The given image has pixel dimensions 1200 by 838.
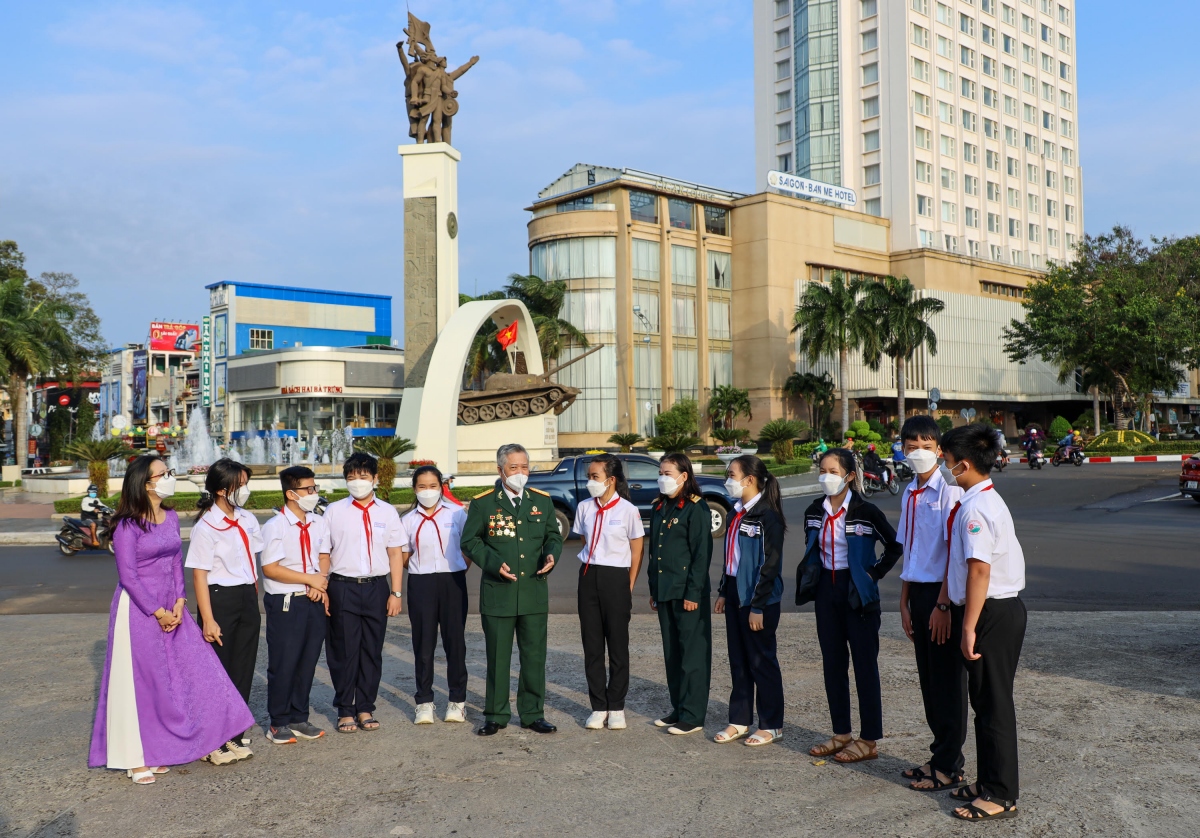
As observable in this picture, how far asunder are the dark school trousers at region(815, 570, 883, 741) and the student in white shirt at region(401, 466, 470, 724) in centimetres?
240

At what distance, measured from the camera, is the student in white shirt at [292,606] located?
6051 millimetres

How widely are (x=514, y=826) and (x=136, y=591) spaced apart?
250 centimetres

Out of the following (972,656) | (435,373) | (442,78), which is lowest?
(972,656)

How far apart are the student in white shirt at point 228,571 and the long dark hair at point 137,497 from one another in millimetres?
316

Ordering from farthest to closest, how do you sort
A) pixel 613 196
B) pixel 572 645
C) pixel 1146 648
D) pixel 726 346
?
pixel 726 346 → pixel 613 196 → pixel 572 645 → pixel 1146 648

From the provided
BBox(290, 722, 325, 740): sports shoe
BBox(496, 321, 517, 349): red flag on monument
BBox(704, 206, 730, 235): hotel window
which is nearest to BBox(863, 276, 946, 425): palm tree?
BBox(704, 206, 730, 235): hotel window

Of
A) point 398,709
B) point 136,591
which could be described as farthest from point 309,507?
point 398,709

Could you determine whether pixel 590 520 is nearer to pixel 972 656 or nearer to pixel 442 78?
pixel 972 656

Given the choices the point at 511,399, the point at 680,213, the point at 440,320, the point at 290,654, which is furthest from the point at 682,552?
the point at 680,213

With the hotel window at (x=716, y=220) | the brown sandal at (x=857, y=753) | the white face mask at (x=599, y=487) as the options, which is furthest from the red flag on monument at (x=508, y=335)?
the brown sandal at (x=857, y=753)

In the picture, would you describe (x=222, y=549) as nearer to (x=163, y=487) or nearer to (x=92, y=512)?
(x=163, y=487)

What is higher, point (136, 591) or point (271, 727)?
point (136, 591)

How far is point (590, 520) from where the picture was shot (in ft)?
21.0

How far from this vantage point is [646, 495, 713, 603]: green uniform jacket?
6.09m
